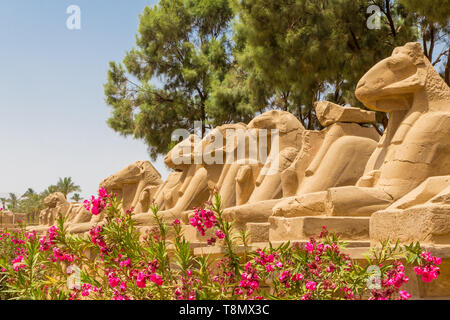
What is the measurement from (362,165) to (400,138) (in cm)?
107

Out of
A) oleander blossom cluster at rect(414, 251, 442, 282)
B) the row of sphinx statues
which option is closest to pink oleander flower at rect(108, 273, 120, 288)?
the row of sphinx statues

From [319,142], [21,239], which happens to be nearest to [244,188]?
[319,142]

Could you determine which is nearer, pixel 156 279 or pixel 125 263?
pixel 156 279

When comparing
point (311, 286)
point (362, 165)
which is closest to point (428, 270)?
point (311, 286)

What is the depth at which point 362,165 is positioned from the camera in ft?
21.5

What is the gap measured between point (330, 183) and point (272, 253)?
268 centimetres

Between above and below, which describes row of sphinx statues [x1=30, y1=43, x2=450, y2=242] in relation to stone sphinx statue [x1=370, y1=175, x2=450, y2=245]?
above

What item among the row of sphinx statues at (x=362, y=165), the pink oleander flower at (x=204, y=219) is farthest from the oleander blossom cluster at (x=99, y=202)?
the row of sphinx statues at (x=362, y=165)

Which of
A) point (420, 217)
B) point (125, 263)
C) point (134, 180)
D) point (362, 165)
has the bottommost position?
point (125, 263)

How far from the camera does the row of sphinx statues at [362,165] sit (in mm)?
4843

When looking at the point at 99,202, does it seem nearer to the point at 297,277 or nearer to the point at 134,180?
the point at 297,277

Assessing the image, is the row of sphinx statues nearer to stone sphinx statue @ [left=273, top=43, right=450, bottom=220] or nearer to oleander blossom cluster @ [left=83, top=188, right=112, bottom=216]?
stone sphinx statue @ [left=273, top=43, right=450, bottom=220]

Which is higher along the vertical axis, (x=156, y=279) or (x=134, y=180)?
(x=134, y=180)

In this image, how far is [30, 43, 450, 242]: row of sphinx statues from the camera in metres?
4.84
